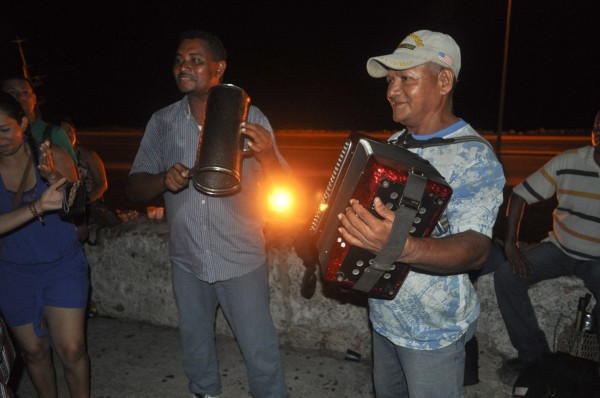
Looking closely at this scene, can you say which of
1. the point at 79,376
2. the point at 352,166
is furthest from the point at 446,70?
the point at 79,376

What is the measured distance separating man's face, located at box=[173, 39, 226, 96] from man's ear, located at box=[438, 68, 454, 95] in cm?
143

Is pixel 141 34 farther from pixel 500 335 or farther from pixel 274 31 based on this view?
pixel 500 335

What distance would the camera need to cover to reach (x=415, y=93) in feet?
6.63

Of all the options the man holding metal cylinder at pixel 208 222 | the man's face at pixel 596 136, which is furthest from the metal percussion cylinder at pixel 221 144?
the man's face at pixel 596 136

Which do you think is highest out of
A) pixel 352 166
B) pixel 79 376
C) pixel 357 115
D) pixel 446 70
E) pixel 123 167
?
pixel 446 70

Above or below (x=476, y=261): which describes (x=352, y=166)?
above

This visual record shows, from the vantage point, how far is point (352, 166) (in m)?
1.90

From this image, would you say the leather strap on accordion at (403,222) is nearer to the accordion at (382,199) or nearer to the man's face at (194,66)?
the accordion at (382,199)

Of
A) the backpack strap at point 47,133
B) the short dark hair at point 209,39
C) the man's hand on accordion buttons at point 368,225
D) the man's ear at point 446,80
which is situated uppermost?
the short dark hair at point 209,39

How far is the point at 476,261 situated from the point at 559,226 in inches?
82.2

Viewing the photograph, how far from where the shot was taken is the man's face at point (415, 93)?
200cm

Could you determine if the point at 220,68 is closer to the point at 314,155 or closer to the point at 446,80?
the point at 446,80

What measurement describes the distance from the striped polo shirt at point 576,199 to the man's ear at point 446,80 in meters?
1.93

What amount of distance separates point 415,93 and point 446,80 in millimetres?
158
